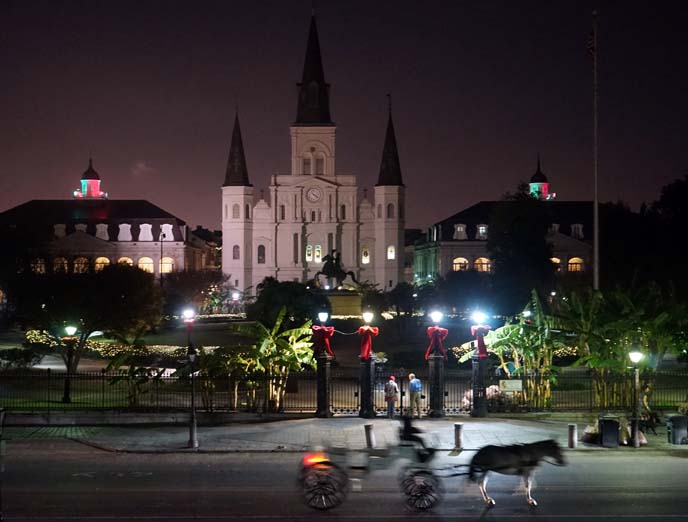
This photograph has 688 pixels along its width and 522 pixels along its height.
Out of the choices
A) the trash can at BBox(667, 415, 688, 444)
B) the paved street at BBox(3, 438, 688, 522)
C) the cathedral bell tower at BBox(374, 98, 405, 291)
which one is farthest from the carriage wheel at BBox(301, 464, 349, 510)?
the cathedral bell tower at BBox(374, 98, 405, 291)

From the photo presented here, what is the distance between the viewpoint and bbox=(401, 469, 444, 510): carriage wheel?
15719 mm

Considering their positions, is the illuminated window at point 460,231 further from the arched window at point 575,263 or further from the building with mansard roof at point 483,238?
the arched window at point 575,263

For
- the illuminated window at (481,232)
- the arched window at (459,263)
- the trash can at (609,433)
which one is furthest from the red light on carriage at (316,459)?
the illuminated window at (481,232)

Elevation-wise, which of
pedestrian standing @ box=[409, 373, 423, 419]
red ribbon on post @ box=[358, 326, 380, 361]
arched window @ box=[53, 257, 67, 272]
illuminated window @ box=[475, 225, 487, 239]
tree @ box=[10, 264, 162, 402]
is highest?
illuminated window @ box=[475, 225, 487, 239]

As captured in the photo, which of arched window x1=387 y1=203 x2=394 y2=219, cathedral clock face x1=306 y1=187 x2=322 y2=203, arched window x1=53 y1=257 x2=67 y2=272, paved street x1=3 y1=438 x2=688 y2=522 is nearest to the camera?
paved street x1=3 y1=438 x2=688 y2=522

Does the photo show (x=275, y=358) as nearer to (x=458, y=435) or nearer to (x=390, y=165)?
(x=458, y=435)

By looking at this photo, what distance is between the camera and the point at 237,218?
115438 millimetres

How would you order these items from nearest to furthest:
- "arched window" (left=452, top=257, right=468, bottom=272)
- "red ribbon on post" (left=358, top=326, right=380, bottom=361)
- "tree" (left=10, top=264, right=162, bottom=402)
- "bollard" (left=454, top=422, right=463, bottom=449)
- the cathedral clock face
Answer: "bollard" (left=454, top=422, right=463, bottom=449)
"red ribbon on post" (left=358, top=326, right=380, bottom=361)
"tree" (left=10, top=264, right=162, bottom=402)
the cathedral clock face
"arched window" (left=452, top=257, right=468, bottom=272)

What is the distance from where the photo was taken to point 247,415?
27.3m

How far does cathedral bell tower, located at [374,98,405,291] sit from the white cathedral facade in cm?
12

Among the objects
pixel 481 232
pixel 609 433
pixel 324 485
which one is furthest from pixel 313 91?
pixel 324 485

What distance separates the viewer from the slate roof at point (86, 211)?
115 m

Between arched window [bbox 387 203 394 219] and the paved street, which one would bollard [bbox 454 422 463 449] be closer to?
the paved street

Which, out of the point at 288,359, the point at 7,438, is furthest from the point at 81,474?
the point at 288,359
